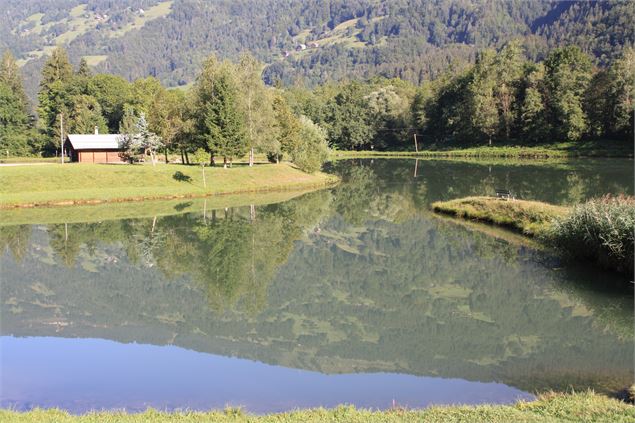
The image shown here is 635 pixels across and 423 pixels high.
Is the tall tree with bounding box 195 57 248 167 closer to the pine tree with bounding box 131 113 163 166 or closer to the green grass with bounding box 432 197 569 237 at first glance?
the pine tree with bounding box 131 113 163 166

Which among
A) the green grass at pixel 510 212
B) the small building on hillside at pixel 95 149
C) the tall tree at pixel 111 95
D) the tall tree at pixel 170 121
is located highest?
the tall tree at pixel 111 95

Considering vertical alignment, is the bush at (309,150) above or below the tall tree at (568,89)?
below

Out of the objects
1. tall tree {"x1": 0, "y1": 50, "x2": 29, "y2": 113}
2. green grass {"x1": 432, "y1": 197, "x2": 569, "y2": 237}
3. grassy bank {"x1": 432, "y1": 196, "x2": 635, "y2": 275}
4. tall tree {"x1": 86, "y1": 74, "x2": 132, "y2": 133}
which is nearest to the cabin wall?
tall tree {"x1": 86, "y1": 74, "x2": 132, "y2": 133}

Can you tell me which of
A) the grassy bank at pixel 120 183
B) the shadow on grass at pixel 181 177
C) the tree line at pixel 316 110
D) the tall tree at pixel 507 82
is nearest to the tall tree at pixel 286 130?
the tree line at pixel 316 110

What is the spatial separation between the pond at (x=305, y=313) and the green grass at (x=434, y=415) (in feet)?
6.92

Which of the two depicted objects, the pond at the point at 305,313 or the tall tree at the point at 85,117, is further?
the tall tree at the point at 85,117

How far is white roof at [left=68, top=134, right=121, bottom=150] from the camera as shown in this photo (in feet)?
288

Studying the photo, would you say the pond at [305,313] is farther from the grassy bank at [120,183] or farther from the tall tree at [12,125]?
the tall tree at [12,125]

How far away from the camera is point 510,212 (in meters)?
43.4

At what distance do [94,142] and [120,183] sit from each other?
28.2m

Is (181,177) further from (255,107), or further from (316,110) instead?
(316,110)

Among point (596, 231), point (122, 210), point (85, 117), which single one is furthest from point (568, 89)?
point (596, 231)

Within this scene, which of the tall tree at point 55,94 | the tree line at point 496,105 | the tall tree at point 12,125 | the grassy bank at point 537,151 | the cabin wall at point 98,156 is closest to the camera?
the cabin wall at point 98,156

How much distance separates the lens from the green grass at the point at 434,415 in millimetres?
13227
